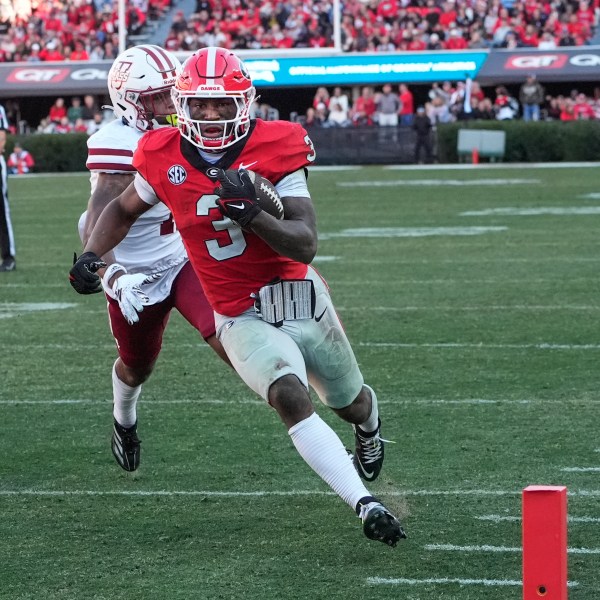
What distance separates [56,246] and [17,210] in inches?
162

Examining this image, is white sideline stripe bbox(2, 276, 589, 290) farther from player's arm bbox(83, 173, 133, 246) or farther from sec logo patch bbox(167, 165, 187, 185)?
sec logo patch bbox(167, 165, 187, 185)

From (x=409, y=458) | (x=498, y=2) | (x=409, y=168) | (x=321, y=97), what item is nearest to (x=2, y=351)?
(x=409, y=458)

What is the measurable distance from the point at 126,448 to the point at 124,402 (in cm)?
21

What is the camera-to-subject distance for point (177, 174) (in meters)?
4.20

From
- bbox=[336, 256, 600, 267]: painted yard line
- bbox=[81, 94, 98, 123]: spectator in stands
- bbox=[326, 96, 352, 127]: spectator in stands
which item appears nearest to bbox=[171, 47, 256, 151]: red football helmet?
bbox=[336, 256, 600, 267]: painted yard line

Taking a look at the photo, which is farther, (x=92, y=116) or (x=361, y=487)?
(x=92, y=116)

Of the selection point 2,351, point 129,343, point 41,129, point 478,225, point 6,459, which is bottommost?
point 41,129

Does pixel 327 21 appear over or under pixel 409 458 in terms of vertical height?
under

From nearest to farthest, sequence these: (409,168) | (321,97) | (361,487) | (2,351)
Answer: (361,487), (2,351), (409,168), (321,97)

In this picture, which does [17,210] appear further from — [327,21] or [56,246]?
[327,21]

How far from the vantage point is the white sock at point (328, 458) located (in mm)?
3863

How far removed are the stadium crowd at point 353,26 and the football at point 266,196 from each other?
72.0 ft

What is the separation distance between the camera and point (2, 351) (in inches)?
303

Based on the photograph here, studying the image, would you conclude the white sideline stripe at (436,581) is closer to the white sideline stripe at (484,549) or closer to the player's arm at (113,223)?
the white sideline stripe at (484,549)
